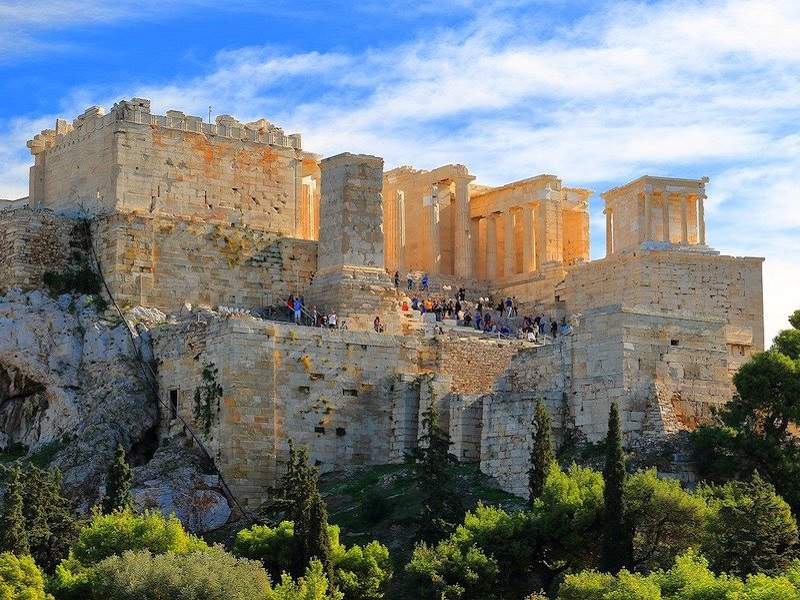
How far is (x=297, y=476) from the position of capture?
181ft

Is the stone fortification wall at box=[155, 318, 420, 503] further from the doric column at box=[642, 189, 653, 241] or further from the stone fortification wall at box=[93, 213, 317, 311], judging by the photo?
the doric column at box=[642, 189, 653, 241]

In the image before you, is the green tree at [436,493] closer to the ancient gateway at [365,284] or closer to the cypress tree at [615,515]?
the ancient gateway at [365,284]

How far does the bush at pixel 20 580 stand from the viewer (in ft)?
169

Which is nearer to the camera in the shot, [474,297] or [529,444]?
[529,444]

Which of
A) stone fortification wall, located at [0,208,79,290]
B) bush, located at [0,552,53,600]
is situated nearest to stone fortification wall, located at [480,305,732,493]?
bush, located at [0,552,53,600]

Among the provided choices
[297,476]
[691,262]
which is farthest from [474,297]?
[297,476]

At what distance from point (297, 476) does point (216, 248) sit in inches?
523

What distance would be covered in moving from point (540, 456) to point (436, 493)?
254 cm

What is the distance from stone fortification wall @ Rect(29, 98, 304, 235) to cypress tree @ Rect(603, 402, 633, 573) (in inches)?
760

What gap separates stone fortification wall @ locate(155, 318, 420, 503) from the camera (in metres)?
61.1

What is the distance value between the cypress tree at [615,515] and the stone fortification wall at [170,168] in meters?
19.3

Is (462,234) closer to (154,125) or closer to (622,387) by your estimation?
(154,125)

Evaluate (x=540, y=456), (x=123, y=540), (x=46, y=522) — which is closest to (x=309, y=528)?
(x=123, y=540)

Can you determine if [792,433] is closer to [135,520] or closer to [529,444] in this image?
[529,444]
